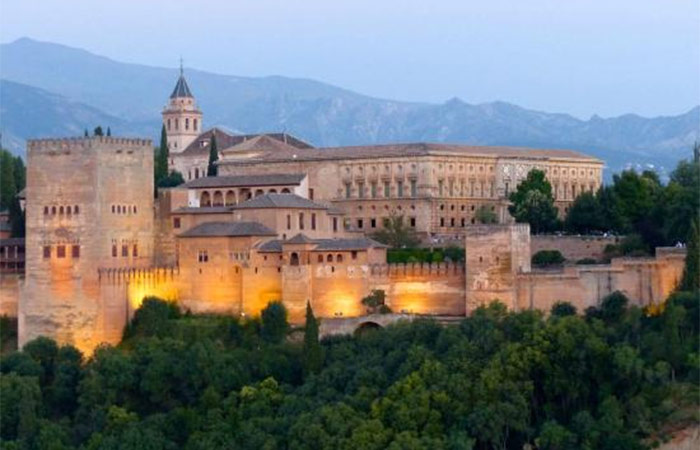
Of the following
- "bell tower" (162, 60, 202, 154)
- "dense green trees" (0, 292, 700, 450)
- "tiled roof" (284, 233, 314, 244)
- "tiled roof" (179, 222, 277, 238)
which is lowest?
"dense green trees" (0, 292, 700, 450)

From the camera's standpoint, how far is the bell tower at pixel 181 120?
249 ft

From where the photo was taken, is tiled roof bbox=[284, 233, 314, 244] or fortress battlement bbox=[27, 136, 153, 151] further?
fortress battlement bbox=[27, 136, 153, 151]

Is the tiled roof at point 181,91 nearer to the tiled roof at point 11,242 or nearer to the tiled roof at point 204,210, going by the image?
the tiled roof at point 11,242

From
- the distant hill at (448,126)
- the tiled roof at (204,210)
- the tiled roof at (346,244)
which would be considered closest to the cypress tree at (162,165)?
the tiled roof at (204,210)

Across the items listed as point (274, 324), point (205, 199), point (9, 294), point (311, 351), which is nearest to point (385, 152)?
point (205, 199)

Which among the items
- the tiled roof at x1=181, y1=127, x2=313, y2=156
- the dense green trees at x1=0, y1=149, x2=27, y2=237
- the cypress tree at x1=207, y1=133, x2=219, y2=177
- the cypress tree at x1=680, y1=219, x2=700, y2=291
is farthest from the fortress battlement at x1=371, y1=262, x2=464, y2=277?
the tiled roof at x1=181, y1=127, x2=313, y2=156

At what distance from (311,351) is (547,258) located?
7716 millimetres

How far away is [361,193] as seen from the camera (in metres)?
56.4

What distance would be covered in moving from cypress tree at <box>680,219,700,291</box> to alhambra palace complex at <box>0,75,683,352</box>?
32.0 inches

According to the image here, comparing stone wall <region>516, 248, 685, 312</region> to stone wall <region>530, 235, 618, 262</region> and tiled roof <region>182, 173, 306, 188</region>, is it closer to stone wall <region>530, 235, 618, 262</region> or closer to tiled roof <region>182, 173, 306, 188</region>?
stone wall <region>530, 235, 618, 262</region>

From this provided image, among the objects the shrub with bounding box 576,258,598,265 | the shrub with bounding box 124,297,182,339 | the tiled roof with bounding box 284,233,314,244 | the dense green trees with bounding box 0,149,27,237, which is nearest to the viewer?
the tiled roof with bounding box 284,233,314,244

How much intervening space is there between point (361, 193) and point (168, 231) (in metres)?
8.15

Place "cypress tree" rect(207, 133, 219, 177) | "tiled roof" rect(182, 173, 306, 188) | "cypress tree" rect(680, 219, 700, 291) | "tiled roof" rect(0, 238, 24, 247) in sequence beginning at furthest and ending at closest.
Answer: "cypress tree" rect(207, 133, 219, 177), "tiled roof" rect(182, 173, 306, 188), "tiled roof" rect(0, 238, 24, 247), "cypress tree" rect(680, 219, 700, 291)

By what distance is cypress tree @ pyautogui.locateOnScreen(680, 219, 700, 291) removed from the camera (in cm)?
4316
